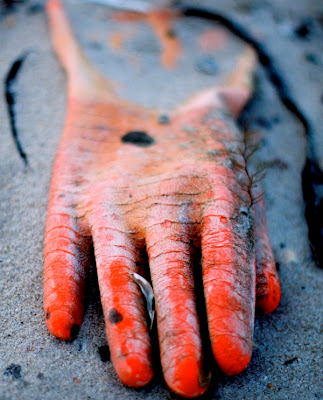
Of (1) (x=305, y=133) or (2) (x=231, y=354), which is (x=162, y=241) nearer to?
(2) (x=231, y=354)

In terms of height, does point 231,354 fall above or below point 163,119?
below

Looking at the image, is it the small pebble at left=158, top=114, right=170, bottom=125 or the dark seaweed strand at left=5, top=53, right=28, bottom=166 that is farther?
the small pebble at left=158, top=114, right=170, bottom=125

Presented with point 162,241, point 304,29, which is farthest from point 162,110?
point 304,29

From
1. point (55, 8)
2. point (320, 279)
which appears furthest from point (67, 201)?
point (55, 8)

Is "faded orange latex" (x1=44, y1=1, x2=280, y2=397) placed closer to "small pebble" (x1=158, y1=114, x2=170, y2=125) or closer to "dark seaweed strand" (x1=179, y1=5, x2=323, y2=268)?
"small pebble" (x1=158, y1=114, x2=170, y2=125)

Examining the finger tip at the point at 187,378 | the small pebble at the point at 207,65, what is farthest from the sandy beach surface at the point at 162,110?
the finger tip at the point at 187,378

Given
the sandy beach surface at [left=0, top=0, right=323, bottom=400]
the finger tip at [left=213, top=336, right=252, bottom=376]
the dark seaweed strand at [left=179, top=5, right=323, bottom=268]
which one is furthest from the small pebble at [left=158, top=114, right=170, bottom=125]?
the finger tip at [left=213, top=336, right=252, bottom=376]

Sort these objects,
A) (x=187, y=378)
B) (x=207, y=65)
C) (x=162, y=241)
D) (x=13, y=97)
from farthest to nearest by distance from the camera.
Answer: (x=207, y=65)
(x=13, y=97)
(x=162, y=241)
(x=187, y=378)
